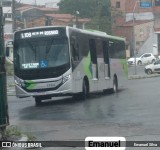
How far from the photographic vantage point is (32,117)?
17.8 metres

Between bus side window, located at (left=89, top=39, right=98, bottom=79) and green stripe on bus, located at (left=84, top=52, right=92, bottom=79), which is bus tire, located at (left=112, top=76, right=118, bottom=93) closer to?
bus side window, located at (left=89, top=39, right=98, bottom=79)

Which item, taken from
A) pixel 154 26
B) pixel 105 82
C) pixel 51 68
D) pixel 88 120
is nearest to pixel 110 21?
pixel 154 26

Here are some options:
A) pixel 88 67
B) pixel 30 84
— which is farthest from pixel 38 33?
pixel 88 67

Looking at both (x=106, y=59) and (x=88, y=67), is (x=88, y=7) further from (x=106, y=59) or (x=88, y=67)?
(x=88, y=67)

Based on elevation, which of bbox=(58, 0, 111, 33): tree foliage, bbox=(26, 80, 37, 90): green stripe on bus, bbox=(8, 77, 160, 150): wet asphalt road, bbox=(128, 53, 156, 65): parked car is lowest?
bbox=(128, 53, 156, 65): parked car

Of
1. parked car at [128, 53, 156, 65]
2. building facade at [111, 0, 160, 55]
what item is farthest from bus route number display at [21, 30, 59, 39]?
building facade at [111, 0, 160, 55]

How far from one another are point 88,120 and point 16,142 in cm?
497

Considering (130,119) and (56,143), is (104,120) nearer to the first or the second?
(130,119)

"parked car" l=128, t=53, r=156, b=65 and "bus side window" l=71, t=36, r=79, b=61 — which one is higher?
"bus side window" l=71, t=36, r=79, b=61

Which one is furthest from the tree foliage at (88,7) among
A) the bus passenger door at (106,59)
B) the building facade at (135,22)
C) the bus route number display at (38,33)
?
the bus route number display at (38,33)

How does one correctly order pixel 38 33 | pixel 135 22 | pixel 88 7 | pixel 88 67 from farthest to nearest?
pixel 88 7 < pixel 135 22 < pixel 88 67 < pixel 38 33

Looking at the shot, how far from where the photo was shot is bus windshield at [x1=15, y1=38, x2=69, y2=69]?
21.9 metres

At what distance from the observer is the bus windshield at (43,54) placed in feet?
72.0

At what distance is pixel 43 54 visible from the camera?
22.0 metres
